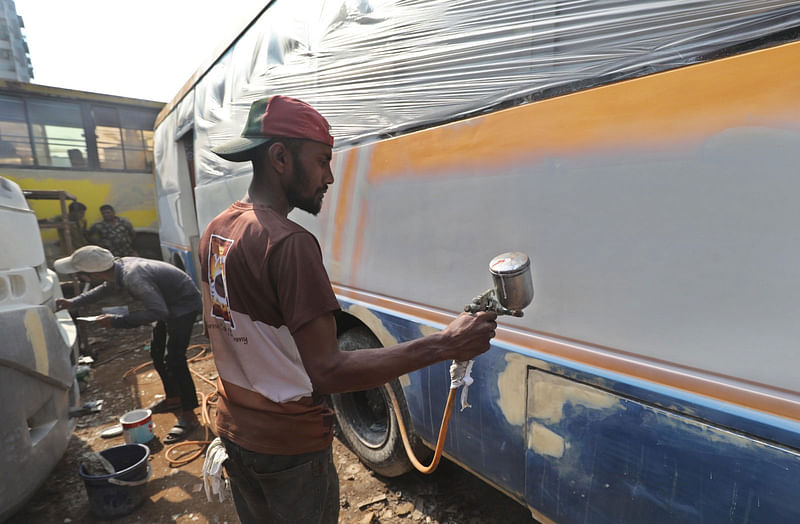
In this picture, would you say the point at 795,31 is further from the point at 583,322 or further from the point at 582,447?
the point at 582,447

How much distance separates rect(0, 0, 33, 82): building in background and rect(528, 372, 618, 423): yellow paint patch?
12.2 meters

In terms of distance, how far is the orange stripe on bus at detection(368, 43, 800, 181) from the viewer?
892 millimetres

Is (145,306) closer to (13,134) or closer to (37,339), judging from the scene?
(37,339)

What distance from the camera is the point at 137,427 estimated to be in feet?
9.78

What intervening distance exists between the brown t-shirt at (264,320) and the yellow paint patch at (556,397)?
0.74 metres

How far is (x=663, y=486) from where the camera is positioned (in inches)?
44.2

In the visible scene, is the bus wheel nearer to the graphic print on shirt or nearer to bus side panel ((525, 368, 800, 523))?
bus side panel ((525, 368, 800, 523))

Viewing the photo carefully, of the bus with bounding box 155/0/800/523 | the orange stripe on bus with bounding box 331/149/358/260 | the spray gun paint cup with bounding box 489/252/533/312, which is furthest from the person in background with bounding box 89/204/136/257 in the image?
the spray gun paint cup with bounding box 489/252/533/312

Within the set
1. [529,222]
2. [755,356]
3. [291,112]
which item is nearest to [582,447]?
[755,356]

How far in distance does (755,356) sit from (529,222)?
693 mm

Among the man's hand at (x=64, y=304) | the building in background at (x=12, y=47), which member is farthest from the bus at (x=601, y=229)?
the building in background at (x=12, y=47)

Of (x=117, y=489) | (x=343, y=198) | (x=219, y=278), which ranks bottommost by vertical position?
(x=117, y=489)

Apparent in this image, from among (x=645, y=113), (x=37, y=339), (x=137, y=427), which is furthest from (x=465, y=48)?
(x=137, y=427)

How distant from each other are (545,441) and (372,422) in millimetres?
1633
